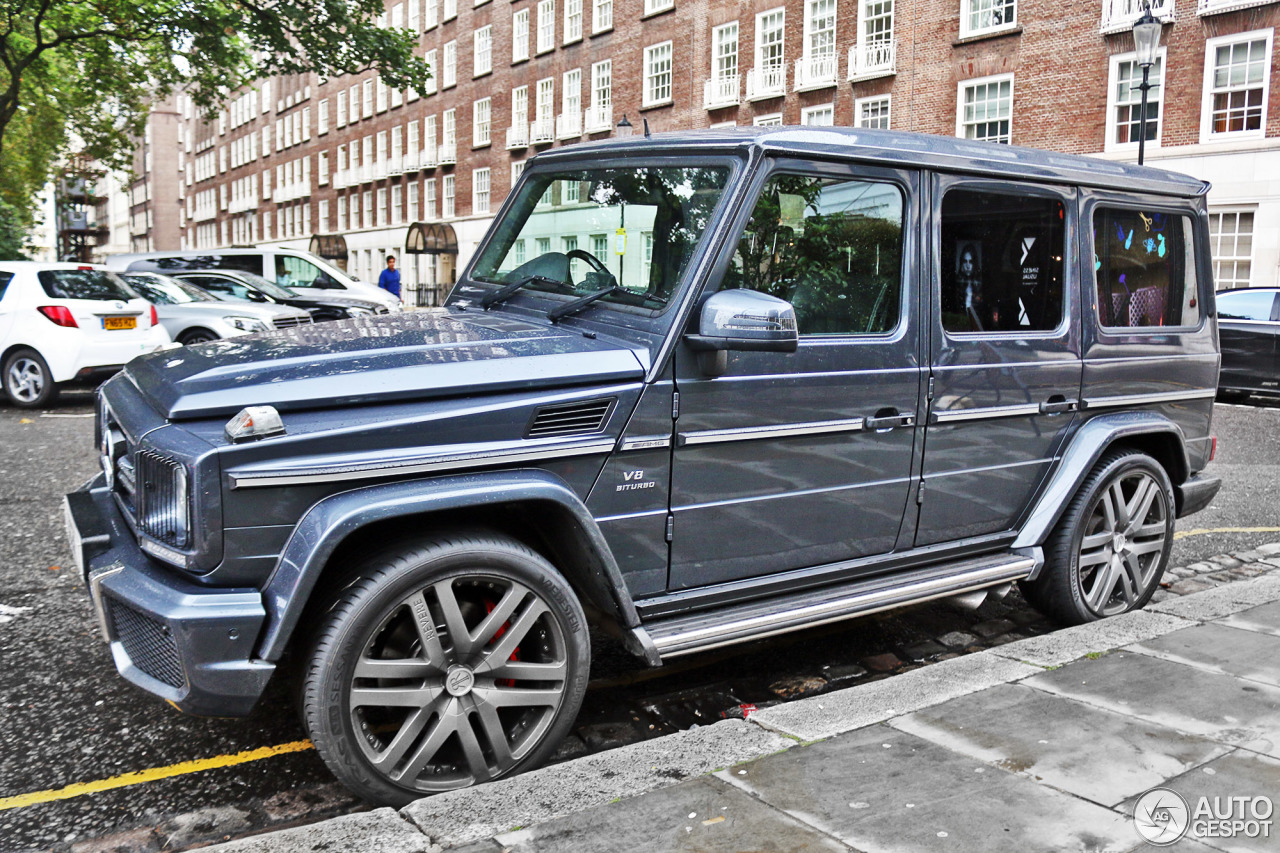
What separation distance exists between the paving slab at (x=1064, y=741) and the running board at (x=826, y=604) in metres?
0.50

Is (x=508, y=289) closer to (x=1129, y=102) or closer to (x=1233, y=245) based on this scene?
(x=1233, y=245)

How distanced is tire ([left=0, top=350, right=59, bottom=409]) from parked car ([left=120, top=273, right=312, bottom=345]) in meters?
2.67

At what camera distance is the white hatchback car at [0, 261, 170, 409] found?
502 inches

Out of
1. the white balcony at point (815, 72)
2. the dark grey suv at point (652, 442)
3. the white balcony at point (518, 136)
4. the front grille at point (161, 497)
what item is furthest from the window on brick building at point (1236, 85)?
the white balcony at point (518, 136)

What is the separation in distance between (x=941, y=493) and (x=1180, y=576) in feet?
8.90

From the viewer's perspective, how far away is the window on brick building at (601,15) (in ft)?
132

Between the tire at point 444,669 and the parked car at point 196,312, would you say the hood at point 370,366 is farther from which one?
the parked car at point 196,312

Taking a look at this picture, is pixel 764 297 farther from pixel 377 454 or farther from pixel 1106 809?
pixel 1106 809

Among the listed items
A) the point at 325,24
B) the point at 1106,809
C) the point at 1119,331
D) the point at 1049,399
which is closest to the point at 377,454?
the point at 1106,809

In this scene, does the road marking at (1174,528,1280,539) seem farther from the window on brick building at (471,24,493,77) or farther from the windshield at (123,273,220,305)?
the window on brick building at (471,24,493,77)

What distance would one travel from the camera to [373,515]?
2.98 meters

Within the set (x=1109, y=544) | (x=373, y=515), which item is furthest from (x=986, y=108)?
(x=373, y=515)

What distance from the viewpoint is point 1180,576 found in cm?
629

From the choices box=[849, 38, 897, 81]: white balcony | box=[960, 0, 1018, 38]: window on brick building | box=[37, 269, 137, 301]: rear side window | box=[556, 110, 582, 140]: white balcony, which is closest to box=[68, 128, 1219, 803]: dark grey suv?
box=[37, 269, 137, 301]: rear side window
